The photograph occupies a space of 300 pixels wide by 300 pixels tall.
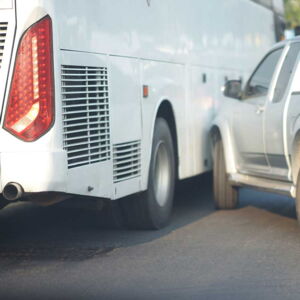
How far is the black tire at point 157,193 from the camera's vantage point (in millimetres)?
9703

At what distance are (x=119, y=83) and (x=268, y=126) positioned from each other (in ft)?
6.18

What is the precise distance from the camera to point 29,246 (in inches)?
351

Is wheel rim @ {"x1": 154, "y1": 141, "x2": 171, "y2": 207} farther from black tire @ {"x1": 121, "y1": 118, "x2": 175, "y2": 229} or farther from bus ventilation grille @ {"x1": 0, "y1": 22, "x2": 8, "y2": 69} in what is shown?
bus ventilation grille @ {"x1": 0, "y1": 22, "x2": 8, "y2": 69}

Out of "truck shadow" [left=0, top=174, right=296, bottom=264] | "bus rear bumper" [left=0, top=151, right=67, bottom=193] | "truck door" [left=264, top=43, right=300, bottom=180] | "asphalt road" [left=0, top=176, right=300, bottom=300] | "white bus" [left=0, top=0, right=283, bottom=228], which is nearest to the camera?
"asphalt road" [left=0, top=176, right=300, bottom=300]

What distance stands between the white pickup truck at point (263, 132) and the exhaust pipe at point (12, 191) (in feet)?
9.38

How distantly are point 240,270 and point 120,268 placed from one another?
0.94m

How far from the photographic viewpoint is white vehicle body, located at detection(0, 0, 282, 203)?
7359 millimetres

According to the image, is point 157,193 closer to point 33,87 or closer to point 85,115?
point 85,115

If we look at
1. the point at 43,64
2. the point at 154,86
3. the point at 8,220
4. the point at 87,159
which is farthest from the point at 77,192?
the point at 8,220

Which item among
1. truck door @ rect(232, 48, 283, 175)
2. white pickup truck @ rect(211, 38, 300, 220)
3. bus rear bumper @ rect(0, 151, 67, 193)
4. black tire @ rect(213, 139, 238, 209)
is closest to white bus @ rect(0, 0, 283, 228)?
bus rear bumper @ rect(0, 151, 67, 193)

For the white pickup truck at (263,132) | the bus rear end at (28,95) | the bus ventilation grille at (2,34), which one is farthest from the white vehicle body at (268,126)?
the bus ventilation grille at (2,34)

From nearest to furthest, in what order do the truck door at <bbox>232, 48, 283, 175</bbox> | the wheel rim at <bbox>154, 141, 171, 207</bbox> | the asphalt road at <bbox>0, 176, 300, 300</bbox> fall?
1. the asphalt road at <bbox>0, 176, 300, 300</bbox>
2. the wheel rim at <bbox>154, 141, 171, 207</bbox>
3. the truck door at <bbox>232, 48, 283, 175</bbox>

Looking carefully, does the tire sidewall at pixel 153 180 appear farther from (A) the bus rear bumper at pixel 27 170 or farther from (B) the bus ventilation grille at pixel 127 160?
(A) the bus rear bumper at pixel 27 170

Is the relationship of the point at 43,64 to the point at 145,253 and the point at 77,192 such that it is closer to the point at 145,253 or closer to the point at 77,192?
the point at 77,192
